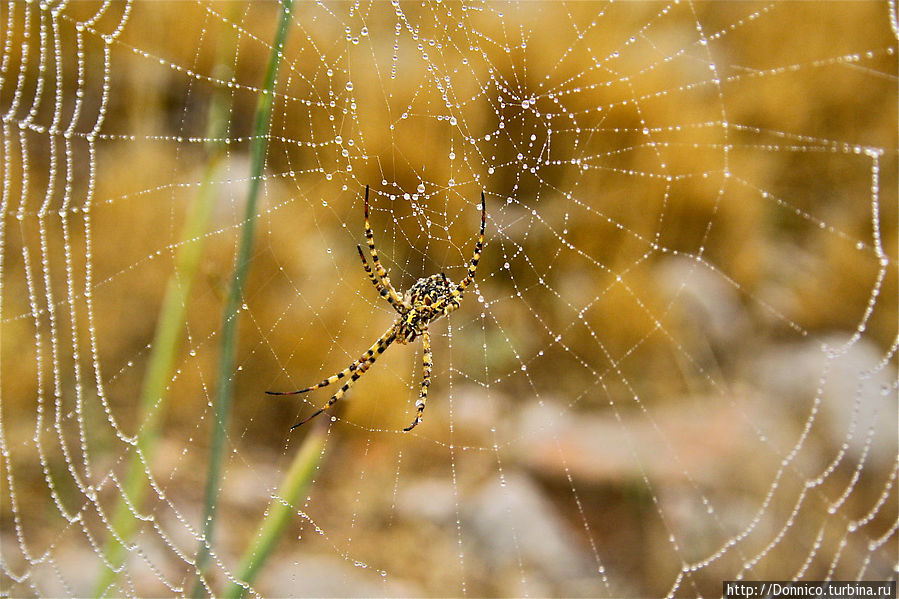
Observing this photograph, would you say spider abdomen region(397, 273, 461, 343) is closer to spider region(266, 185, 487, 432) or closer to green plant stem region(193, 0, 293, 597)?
spider region(266, 185, 487, 432)

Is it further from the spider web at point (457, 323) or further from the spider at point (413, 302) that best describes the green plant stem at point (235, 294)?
the spider web at point (457, 323)

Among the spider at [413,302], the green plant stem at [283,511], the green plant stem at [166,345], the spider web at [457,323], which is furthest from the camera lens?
the spider web at [457,323]

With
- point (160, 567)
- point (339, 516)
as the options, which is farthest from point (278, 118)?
point (160, 567)

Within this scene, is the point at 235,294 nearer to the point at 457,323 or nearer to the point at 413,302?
the point at 413,302

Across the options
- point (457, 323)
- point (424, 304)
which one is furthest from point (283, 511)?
point (457, 323)

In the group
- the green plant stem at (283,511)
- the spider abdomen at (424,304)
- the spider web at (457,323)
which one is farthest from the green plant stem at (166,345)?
the spider web at (457,323)

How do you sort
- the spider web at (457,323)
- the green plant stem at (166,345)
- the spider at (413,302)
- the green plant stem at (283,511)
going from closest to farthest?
1. the green plant stem at (283,511)
2. the green plant stem at (166,345)
3. the spider at (413,302)
4. the spider web at (457,323)

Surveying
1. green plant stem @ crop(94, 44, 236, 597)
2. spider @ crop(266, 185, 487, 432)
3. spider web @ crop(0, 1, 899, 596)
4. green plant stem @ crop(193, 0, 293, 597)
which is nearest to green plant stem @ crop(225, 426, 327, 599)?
green plant stem @ crop(193, 0, 293, 597)
